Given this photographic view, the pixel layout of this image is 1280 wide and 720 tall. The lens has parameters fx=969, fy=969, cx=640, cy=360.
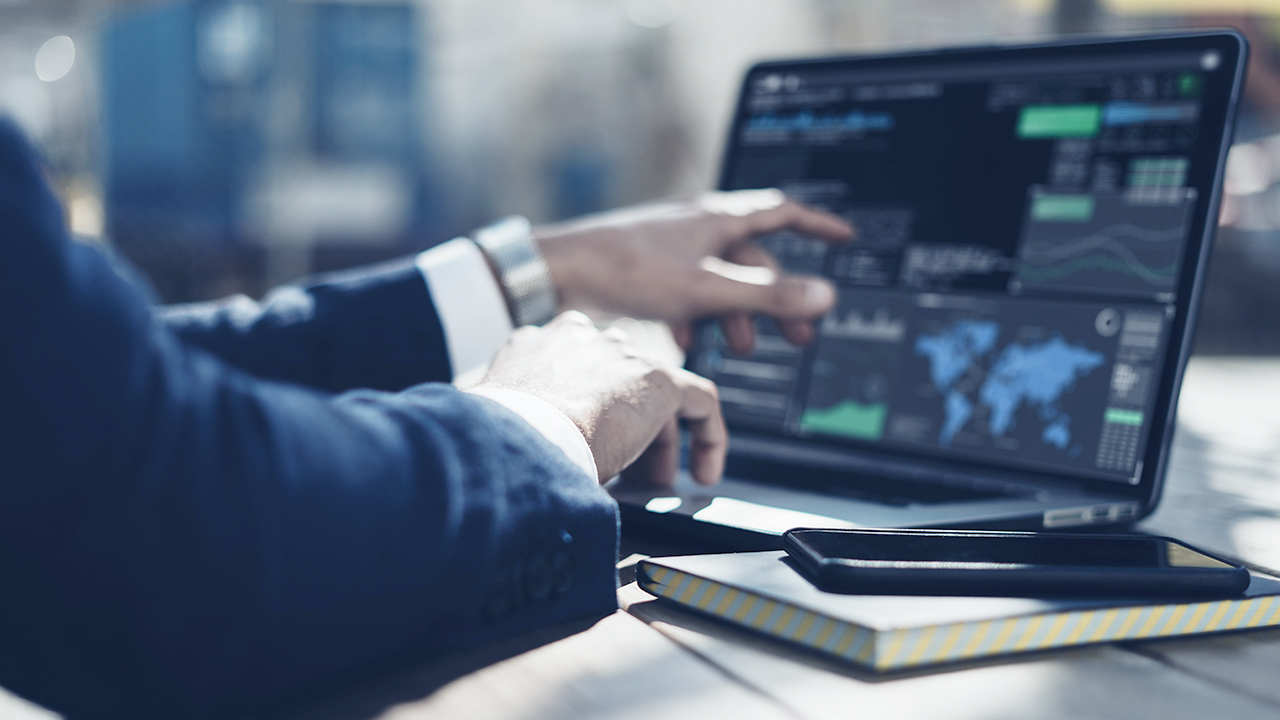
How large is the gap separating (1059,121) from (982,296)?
232 mm

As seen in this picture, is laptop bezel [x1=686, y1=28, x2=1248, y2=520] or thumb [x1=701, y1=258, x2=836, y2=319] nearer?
laptop bezel [x1=686, y1=28, x2=1248, y2=520]

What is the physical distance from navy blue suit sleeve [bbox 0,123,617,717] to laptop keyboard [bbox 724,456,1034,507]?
50cm

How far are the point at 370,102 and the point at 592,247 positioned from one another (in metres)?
5.97

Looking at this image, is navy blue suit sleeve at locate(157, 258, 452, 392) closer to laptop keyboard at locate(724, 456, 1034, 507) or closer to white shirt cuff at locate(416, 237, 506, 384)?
white shirt cuff at locate(416, 237, 506, 384)

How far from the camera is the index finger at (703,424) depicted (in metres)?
0.92

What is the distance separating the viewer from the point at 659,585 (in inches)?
27.7

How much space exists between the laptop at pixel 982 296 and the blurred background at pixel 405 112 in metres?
1.58

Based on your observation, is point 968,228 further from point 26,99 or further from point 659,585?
point 26,99

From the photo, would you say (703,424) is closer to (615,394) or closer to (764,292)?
(615,394)

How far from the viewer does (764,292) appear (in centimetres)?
131

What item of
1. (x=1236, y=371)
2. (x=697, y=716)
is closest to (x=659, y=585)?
(x=697, y=716)

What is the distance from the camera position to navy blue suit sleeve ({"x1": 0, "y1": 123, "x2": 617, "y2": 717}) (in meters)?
0.47

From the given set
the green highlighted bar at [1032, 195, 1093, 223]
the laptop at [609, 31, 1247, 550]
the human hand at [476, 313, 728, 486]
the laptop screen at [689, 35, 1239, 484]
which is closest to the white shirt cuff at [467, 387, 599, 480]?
the human hand at [476, 313, 728, 486]

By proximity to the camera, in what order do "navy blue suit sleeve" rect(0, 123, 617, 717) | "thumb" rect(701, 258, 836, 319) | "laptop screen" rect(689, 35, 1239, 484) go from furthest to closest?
"thumb" rect(701, 258, 836, 319) → "laptop screen" rect(689, 35, 1239, 484) → "navy blue suit sleeve" rect(0, 123, 617, 717)
